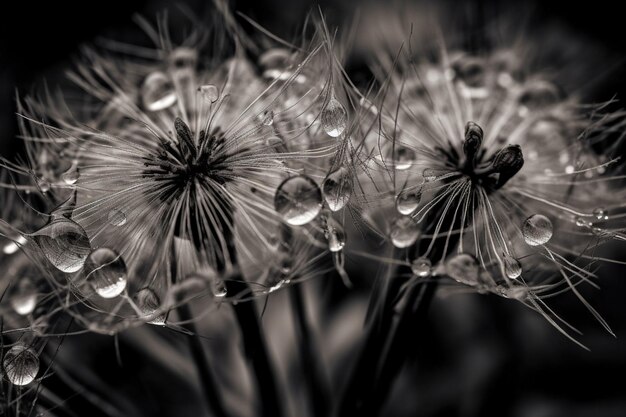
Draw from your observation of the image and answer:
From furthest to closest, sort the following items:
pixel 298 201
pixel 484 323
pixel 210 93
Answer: pixel 484 323, pixel 210 93, pixel 298 201

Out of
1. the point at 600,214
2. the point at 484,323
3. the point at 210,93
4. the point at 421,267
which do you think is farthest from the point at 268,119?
the point at 484,323

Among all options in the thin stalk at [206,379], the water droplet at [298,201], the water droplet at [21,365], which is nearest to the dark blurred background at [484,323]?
the thin stalk at [206,379]

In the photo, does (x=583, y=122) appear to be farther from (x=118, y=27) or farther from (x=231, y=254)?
(x=118, y=27)

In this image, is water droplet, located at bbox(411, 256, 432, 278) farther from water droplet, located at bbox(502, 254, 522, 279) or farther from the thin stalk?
the thin stalk

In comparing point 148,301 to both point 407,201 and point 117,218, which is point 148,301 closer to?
point 117,218

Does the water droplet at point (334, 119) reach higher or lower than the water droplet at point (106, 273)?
higher

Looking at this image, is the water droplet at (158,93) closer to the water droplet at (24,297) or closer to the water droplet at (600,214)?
the water droplet at (24,297)

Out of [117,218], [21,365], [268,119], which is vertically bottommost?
[21,365]
